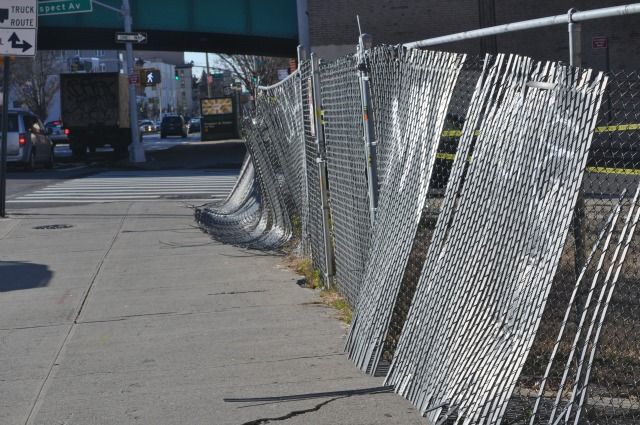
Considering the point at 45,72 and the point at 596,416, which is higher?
the point at 45,72

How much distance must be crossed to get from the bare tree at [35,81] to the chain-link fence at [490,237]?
68.4 metres

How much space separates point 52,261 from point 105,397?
6.16 meters

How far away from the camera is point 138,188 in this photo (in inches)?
907

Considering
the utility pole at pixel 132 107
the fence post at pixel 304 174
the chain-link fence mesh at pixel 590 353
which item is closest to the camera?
the chain-link fence mesh at pixel 590 353

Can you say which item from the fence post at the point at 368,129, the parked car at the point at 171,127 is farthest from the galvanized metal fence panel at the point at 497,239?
the parked car at the point at 171,127

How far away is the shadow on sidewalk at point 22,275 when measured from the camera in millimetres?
10539

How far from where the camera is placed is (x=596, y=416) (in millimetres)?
5074

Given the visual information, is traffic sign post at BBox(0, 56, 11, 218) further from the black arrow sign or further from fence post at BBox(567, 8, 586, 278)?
fence post at BBox(567, 8, 586, 278)

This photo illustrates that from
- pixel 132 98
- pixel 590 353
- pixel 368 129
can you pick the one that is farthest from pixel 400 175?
pixel 132 98

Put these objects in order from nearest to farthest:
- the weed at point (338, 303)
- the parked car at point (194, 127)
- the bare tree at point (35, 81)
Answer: the weed at point (338, 303), the bare tree at point (35, 81), the parked car at point (194, 127)

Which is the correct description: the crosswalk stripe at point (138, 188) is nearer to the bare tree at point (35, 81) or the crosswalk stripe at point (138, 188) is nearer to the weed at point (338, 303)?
the weed at point (338, 303)

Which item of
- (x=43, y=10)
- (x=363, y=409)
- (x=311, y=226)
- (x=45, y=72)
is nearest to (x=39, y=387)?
(x=363, y=409)

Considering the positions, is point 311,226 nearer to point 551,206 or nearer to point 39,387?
point 39,387

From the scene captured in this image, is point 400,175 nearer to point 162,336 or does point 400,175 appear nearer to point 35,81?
point 162,336
